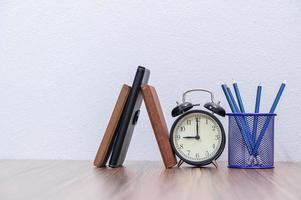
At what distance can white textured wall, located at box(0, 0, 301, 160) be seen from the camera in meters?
1.47

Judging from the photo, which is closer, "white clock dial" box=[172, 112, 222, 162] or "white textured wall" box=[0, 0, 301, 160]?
"white clock dial" box=[172, 112, 222, 162]

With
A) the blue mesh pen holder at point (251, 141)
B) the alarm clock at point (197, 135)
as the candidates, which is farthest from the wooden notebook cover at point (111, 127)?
the blue mesh pen holder at point (251, 141)

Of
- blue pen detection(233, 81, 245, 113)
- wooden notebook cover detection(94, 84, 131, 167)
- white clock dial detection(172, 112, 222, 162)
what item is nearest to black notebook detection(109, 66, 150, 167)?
wooden notebook cover detection(94, 84, 131, 167)

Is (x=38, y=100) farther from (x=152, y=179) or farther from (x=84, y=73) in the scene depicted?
(x=152, y=179)

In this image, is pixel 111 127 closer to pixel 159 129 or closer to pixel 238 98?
pixel 159 129

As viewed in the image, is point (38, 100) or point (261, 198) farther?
point (38, 100)

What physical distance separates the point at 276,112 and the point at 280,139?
0.24ft

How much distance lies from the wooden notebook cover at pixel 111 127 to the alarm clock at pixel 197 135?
5.0 inches

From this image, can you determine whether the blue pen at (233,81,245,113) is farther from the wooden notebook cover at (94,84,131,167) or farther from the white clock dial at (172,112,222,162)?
the wooden notebook cover at (94,84,131,167)

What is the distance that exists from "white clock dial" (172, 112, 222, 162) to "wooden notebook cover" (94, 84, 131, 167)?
139 millimetres

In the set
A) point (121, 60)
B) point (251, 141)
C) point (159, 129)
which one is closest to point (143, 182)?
point (159, 129)

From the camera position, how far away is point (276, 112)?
4.80ft

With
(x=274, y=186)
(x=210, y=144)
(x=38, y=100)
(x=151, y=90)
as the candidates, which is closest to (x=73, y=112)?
(x=38, y=100)

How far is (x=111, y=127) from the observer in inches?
50.8
